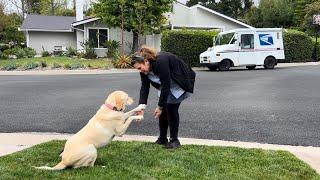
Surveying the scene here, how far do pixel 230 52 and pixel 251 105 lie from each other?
14523 mm

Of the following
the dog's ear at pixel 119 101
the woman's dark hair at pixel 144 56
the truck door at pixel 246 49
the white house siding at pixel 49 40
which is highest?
the white house siding at pixel 49 40

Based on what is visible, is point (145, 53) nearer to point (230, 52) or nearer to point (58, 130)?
point (58, 130)

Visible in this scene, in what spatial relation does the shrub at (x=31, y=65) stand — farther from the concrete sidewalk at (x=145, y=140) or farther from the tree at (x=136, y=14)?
the concrete sidewalk at (x=145, y=140)

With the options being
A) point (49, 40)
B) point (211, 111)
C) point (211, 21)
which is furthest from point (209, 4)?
point (211, 111)

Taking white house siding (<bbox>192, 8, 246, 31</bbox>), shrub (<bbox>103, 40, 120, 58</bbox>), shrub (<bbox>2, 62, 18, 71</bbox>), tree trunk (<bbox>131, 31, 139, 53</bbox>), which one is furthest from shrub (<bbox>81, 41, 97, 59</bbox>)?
white house siding (<bbox>192, 8, 246, 31</bbox>)

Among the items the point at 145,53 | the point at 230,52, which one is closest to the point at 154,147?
the point at 145,53

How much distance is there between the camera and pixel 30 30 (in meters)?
40.4

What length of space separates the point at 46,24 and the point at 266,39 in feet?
72.6

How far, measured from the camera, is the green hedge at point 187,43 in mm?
28422

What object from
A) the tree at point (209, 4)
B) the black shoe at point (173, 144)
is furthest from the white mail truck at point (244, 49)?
the tree at point (209, 4)

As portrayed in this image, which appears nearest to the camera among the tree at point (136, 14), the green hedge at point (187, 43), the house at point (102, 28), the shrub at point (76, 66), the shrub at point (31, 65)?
the shrub at point (76, 66)

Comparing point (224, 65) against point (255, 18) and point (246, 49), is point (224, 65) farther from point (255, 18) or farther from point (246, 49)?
point (255, 18)

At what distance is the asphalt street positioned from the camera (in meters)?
8.60

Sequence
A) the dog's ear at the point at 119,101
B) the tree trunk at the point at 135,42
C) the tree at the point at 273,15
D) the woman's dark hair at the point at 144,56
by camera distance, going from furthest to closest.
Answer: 1. the tree at the point at 273,15
2. the tree trunk at the point at 135,42
3. the woman's dark hair at the point at 144,56
4. the dog's ear at the point at 119,101
